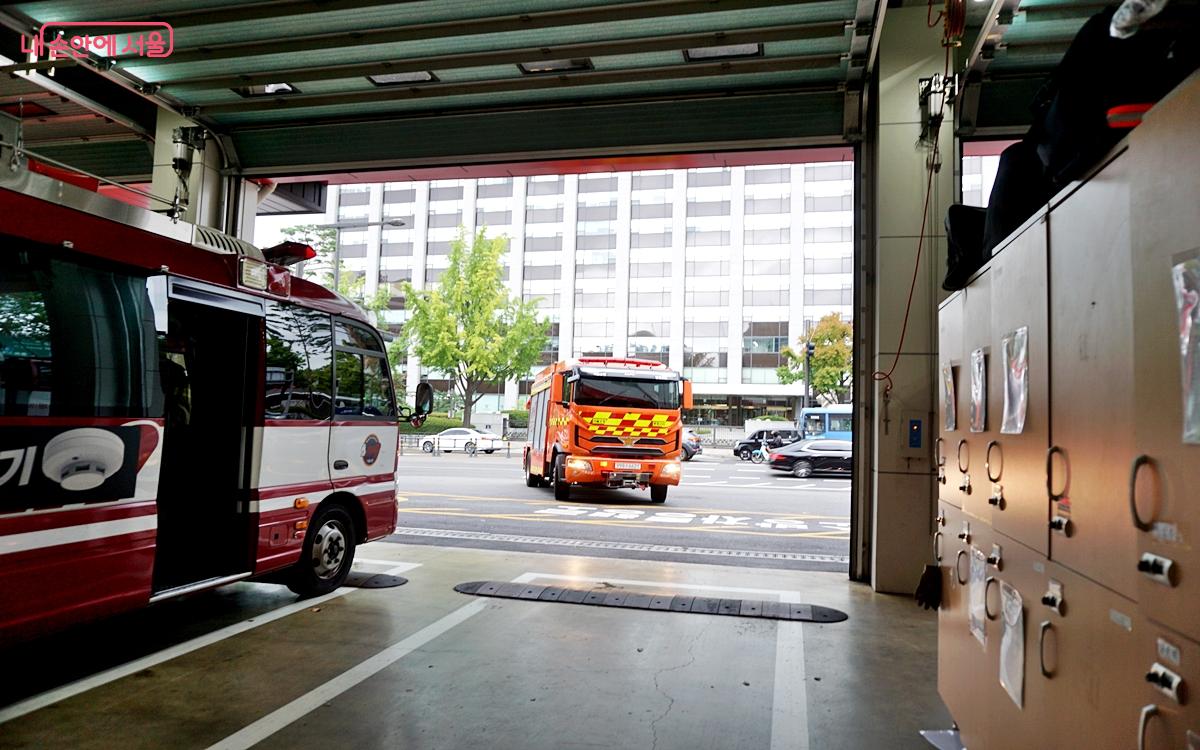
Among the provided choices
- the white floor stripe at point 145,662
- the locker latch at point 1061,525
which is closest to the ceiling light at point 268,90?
the white floor stripe at point 145,662

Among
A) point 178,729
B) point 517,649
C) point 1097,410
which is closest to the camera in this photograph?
point 1097,410

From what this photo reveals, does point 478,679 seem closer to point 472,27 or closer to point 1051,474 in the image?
point 1051,474

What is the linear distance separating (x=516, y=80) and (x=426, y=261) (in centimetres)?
5263

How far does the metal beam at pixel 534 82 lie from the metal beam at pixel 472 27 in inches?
38.5

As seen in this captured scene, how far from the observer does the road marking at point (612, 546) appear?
9.74 m

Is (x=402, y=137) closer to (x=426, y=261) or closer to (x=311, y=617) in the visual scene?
(x=311, y=617)

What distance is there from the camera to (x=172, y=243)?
5031 mm

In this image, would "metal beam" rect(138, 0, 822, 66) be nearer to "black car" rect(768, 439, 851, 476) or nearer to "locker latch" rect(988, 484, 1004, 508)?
"locker latch" rect(988, 484, 1004, 508)

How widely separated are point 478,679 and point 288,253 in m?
4.29

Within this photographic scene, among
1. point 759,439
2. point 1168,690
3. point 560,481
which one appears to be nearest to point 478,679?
point 1168,690

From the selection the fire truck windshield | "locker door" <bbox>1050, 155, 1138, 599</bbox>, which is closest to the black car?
the fire truck windshield

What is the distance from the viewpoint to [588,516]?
44.9 feet

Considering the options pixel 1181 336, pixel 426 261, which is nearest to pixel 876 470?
pixel 1181 336

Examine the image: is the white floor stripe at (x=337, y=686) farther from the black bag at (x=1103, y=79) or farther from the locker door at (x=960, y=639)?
the black bag at (x=1103, y=79)
